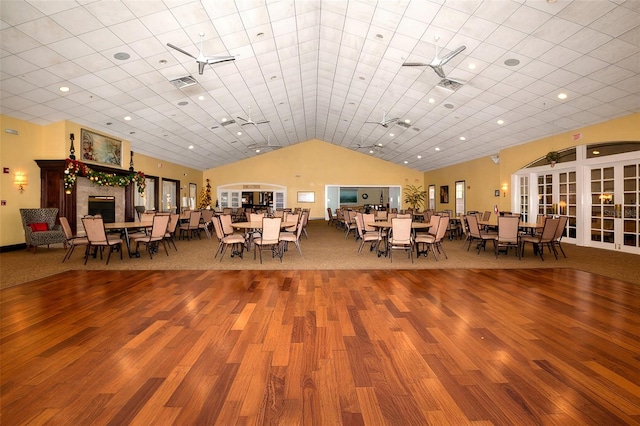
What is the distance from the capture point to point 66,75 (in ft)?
20.7

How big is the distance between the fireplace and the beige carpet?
2328mm

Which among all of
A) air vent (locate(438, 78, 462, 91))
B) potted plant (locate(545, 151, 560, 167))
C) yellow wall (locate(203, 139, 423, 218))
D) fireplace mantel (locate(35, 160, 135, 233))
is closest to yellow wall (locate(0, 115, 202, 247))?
fireplace mantel (locate(35, 160, 135, 233))

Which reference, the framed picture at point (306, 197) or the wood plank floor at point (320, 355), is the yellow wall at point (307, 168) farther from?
the wood plank floor at point (320, 355)

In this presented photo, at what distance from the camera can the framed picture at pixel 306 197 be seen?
19.1m

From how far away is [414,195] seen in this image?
57.9 ft

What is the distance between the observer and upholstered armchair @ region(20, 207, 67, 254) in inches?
288

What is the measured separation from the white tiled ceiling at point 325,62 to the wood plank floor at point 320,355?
401cm

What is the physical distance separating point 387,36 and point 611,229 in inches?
279

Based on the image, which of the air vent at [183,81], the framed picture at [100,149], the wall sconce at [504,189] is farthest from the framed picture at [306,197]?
the air vent at [183,81]

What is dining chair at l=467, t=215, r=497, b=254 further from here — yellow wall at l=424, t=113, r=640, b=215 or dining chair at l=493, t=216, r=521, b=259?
yellow wall at l=424, t=113, r=640, b=215

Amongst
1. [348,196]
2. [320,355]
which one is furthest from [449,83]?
[348,196]

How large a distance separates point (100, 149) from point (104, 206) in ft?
5.89

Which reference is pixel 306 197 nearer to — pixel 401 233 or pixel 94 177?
pixel 94 177

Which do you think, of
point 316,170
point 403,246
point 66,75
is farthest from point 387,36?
point 316,170
